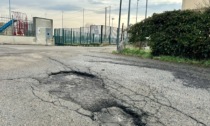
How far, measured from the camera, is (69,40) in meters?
35.6

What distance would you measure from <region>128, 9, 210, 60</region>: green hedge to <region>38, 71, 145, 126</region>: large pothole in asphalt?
17.9 feet

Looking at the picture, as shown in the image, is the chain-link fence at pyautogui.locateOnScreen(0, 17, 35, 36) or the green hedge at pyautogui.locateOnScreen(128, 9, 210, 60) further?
the chain-link fence at pyautogui.locateOnScreen(0, 17, 35, 36)

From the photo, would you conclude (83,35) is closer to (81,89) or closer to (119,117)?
(81,89)

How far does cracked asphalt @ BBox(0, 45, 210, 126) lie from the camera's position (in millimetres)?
3932

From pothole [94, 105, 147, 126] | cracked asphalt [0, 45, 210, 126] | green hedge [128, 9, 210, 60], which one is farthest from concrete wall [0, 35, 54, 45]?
pothole [94, 105, 147, 126]

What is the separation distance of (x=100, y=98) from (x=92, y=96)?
0.20m

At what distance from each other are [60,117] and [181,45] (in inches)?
321

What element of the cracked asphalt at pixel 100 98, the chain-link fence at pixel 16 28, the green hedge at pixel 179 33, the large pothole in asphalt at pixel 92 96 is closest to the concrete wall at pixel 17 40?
the chain-link fence at pixel 16 28

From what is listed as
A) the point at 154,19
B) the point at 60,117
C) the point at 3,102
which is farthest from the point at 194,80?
the point at 154,19

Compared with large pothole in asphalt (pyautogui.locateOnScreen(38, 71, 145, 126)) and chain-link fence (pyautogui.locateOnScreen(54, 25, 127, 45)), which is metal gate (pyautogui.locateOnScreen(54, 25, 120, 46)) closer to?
chain-link fence (pyautogui.locateOnScreen(54, 25, 127, 45))

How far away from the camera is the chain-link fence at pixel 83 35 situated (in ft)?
114

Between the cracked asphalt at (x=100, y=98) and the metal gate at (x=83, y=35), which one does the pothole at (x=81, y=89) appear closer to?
the cracked asphalt at (x=100, y=98)

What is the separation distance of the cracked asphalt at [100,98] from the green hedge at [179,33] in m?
3.20

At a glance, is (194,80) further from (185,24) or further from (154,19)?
(154,19)
